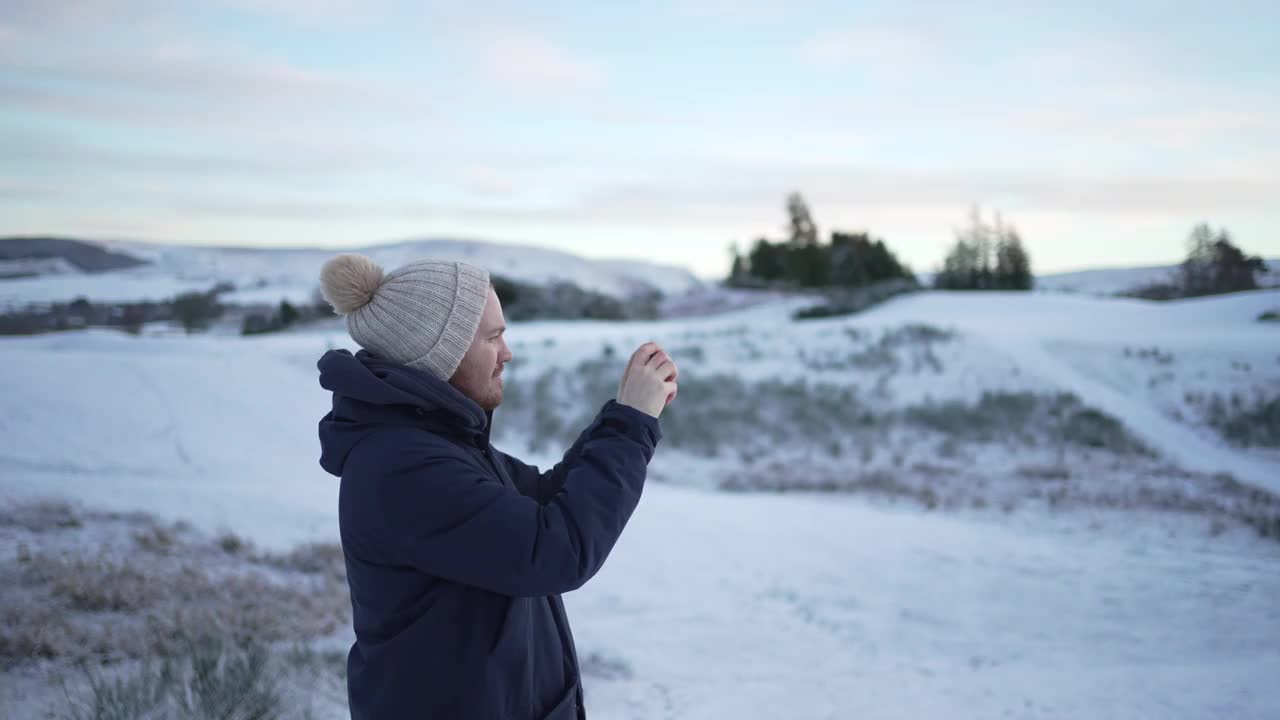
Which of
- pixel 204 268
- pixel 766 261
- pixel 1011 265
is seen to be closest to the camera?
pixel 204 268

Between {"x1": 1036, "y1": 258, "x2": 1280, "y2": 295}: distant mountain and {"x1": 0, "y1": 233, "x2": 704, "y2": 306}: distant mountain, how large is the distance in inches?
739

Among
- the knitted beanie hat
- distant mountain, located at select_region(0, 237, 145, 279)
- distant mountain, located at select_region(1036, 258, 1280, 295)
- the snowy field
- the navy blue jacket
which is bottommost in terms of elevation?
the snowy field

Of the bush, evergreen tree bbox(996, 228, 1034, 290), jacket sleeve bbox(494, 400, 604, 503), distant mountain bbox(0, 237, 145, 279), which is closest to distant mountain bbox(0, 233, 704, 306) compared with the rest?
distant mountain bbox(0, 237, 145, 279)

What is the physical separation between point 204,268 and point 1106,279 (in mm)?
57243

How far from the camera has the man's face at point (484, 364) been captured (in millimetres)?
1919

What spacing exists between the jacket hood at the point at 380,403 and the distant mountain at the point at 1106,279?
32.2 m

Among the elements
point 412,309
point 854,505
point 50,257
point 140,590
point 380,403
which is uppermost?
point 50,257

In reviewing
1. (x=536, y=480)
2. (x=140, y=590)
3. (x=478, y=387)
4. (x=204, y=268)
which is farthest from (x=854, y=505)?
(x=204, y=268)

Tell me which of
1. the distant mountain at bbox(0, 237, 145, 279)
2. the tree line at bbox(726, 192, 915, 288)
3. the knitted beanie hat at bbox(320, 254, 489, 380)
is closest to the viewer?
the knitted beanie hat at bbox(320, 254, 489, 380)

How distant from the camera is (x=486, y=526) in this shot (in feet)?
5.37

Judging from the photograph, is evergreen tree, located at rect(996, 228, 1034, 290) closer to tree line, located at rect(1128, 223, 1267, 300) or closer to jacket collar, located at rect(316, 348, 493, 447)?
tree line, located at rect(1128, 223, 1267, 300)

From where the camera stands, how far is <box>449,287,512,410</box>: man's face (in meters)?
1.92

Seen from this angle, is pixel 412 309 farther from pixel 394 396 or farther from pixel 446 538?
pixel 446 538

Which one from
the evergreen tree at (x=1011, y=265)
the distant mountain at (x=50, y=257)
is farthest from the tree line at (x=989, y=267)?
the distant mountain at (x=50, y=257)
